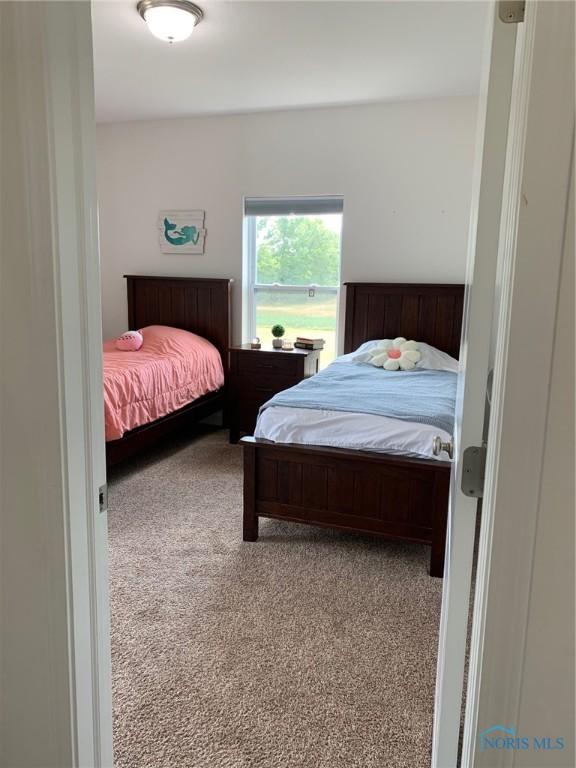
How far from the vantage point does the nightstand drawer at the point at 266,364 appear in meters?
4.28

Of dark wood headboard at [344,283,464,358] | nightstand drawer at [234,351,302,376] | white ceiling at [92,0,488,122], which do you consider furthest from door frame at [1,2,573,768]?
dark wood headboard at [344,283,464,358]

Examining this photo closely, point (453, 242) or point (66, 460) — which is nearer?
point (66, 460)

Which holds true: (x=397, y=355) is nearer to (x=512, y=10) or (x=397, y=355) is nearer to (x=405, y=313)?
(x=405, y=313)

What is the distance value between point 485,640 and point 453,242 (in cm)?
372

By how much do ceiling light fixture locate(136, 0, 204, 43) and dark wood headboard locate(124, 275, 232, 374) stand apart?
2134mm

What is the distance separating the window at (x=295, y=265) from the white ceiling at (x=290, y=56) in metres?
0.77

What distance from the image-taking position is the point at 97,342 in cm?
101

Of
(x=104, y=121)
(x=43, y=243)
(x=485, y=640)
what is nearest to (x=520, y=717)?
(x=485, y=640)

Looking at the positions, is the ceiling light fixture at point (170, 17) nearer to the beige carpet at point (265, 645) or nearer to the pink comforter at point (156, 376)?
the pink comforter at point (156, 376)

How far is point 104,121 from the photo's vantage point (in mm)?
4805

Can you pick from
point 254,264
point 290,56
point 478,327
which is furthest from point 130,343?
point 478,327

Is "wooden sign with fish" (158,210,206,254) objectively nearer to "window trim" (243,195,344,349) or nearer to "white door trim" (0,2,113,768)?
"window trim" (243,195,344,349)

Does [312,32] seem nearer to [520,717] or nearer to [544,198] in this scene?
[544,198]

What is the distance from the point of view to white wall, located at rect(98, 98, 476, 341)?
13.5 ft
